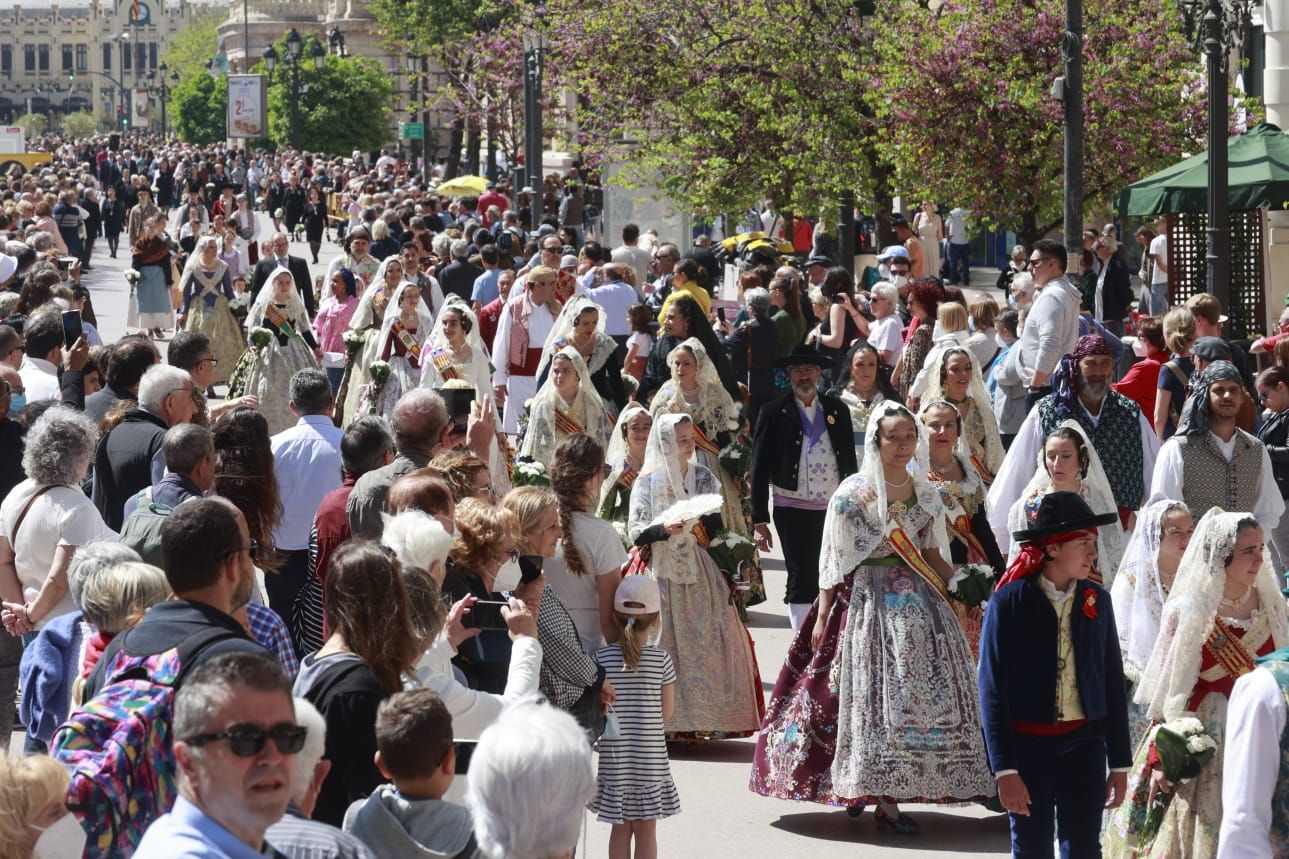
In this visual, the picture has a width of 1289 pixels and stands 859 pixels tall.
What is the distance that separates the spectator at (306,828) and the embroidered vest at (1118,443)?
22.0ft

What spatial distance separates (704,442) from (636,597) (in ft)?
15.0

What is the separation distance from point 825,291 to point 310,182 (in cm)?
3437

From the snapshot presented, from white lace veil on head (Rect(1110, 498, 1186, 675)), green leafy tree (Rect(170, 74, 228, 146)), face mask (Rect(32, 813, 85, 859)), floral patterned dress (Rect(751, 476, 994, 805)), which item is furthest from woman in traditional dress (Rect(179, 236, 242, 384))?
green leafy tree (Rect(170, 74, 228, 146))

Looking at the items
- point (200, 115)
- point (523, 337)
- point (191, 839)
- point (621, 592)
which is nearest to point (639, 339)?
point (523, 337)

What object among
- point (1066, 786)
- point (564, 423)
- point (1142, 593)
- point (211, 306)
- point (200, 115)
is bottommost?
point (1066, 786)

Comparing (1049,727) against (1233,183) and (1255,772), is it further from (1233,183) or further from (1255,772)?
(1233,183)

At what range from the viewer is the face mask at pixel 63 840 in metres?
4.64

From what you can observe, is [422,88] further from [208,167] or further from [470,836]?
[470,836]

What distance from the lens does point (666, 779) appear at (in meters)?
7.45

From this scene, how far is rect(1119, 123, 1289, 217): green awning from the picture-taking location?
1838 centimetres

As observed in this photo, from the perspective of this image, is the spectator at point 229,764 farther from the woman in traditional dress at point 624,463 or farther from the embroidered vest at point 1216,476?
the embroidered vest at point 1216,476

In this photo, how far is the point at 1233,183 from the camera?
18422 millimetres

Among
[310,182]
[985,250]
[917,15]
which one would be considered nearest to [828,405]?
[917,15]

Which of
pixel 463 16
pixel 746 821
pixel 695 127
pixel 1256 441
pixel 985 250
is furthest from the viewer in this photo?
pixel 463 16
